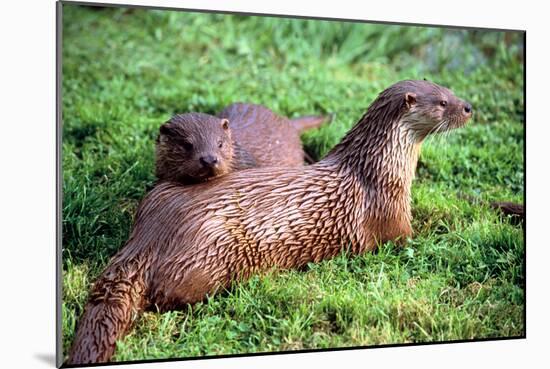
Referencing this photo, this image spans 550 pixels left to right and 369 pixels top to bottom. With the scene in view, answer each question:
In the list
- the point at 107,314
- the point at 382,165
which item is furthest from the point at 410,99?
the point at 107,314

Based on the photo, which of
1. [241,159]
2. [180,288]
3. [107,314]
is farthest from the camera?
[241,159]

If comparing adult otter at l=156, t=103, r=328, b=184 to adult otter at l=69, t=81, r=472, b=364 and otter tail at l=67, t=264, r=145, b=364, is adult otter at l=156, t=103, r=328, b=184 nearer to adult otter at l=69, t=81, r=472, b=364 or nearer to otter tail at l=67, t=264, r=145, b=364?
adult otter at l=69, t=81, r=472, b=364

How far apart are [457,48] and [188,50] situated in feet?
6.47

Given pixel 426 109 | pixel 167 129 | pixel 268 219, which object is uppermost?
pixel 426 109

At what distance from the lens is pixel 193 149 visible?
12.6 ft

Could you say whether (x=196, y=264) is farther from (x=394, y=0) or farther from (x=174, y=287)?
(x=394, y=0)

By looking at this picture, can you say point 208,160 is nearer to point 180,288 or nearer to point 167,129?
point 167,129

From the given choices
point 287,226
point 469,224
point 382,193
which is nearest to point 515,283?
point 469,224

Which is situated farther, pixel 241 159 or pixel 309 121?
pixel 309 121

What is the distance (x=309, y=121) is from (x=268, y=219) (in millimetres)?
1589

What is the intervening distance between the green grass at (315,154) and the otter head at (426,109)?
0.48 metres

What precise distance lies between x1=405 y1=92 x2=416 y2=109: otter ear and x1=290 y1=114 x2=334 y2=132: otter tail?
4.20 ft

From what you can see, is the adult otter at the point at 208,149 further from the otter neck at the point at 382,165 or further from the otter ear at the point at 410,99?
the otter ear at the point at 410,99
